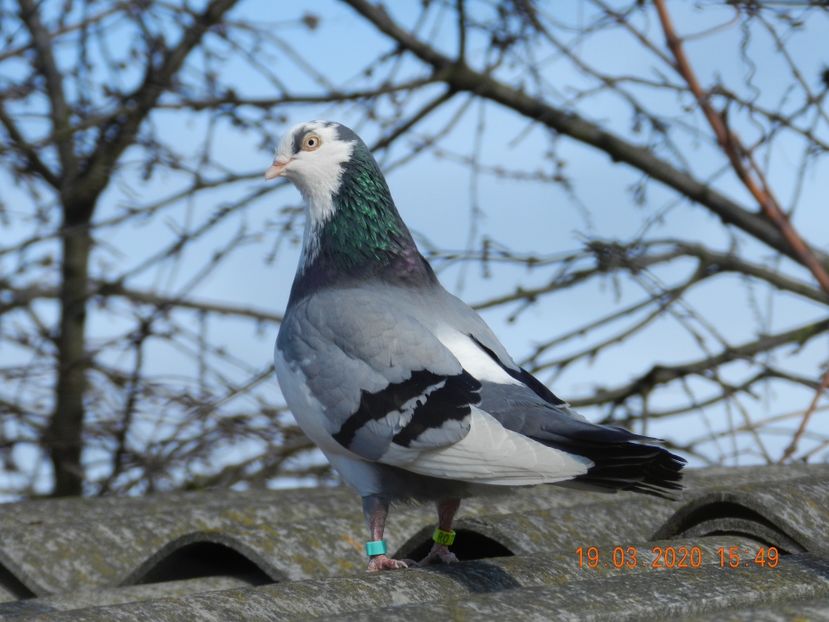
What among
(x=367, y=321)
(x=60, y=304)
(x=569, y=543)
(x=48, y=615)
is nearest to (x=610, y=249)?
(x=569, y=543)

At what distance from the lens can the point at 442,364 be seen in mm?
2736

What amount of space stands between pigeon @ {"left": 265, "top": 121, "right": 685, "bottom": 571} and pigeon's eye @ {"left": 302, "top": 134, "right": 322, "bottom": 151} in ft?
0.04

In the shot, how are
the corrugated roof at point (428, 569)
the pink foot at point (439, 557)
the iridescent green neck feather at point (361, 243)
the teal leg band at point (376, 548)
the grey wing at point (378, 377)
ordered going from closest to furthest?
the corrugated roof at point (428, 569), the grey wing at point (378, 377), the teal leg band at point (376, 548), the pink foot at point (439, 557), the iridescent green neck feather at point (361, 243)

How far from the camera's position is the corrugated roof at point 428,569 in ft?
7.45

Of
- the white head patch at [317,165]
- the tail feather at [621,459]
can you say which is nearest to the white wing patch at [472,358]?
the tail feather at [621,459]

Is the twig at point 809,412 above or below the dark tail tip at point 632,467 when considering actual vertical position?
above

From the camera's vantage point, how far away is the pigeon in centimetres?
255

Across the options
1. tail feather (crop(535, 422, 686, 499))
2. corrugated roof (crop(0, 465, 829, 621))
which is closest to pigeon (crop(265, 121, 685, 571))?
tail feather (crop(535, 422, 686, 499))

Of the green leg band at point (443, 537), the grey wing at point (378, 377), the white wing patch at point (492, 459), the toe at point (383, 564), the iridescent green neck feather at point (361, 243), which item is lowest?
the toe at point (383, 564)

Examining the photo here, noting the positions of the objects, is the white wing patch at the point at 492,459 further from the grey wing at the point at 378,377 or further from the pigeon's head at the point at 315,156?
the pigeon's head at the point at 315,156
